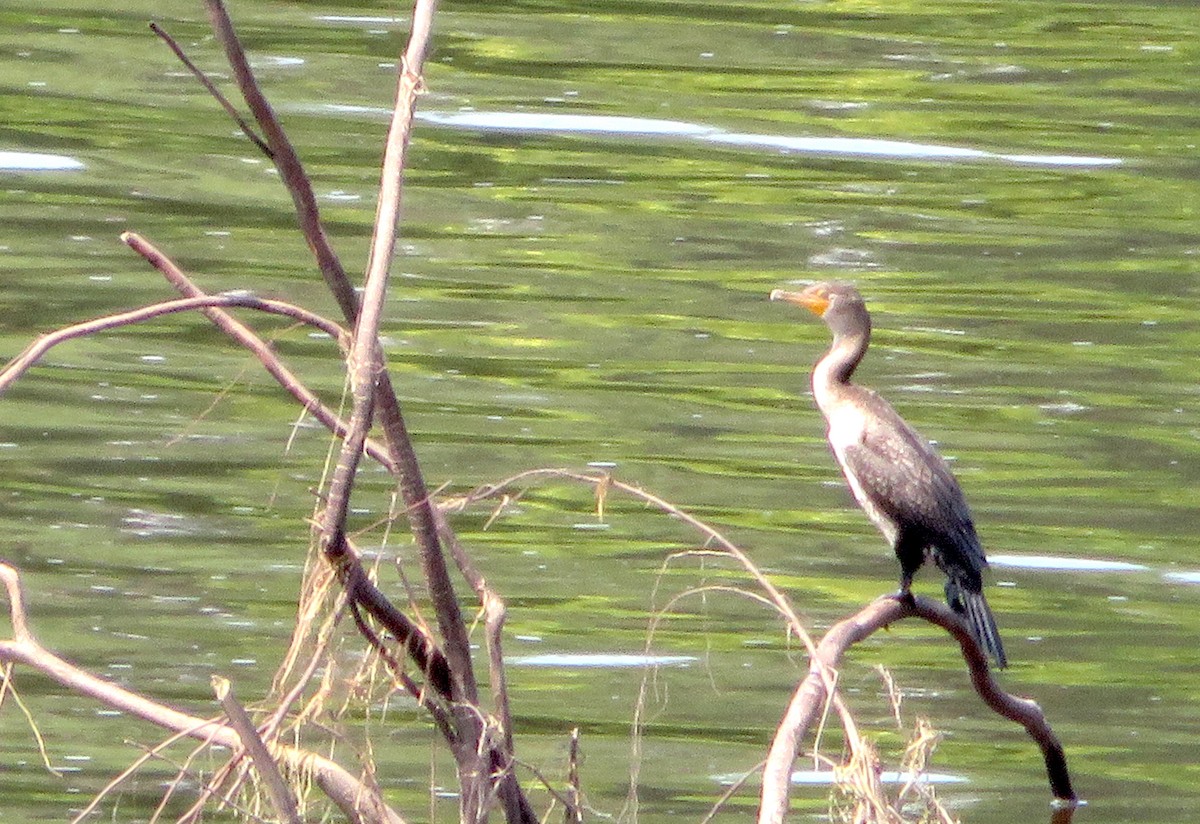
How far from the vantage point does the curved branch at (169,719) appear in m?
3.91

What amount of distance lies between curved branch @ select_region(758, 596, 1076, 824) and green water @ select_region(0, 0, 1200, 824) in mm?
921

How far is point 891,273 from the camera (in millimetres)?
10953

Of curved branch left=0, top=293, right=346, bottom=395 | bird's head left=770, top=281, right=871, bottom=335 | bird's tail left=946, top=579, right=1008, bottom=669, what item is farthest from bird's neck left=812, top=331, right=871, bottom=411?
curved branch left=0, top=293, right=346, bottom=395

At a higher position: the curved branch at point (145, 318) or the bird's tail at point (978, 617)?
the curved branch at point (145, 318)

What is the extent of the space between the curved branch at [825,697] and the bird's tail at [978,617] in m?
0.18

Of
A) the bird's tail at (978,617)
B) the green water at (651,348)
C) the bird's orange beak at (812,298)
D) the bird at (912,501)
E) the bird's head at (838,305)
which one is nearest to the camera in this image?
the bird's tail at (978,617)

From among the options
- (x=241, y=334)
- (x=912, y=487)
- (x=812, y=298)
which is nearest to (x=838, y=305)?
(x=812, y=298)

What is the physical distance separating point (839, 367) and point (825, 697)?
1984 mm

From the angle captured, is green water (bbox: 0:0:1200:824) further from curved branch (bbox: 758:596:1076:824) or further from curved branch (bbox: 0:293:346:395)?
curved branch (bbox: 758:596:1076:824)

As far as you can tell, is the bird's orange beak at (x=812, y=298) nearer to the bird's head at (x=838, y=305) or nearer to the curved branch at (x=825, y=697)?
the bird's head at (x=838, y=305)

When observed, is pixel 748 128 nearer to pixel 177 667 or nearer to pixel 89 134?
pixel 89 134

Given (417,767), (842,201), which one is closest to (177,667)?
(417,767)

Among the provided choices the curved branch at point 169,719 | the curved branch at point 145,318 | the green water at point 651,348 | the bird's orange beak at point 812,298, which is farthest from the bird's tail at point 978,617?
the curved branch at point 145,318

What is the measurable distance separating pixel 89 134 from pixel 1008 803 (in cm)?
727
